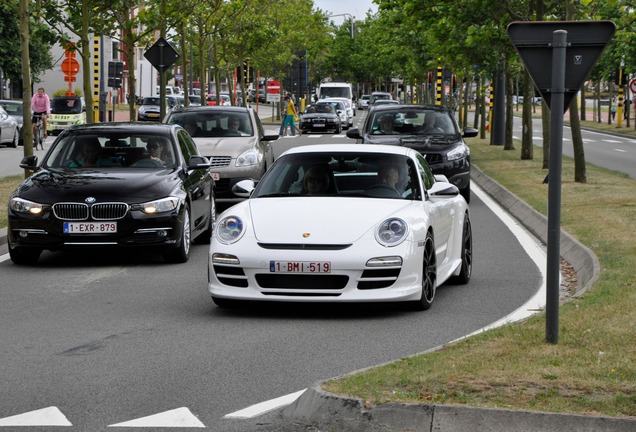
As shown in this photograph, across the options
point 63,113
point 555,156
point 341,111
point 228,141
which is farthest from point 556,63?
point 341,111

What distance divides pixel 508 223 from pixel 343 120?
54.5m

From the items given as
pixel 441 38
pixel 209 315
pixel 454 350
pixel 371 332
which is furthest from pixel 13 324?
pixel 441 38

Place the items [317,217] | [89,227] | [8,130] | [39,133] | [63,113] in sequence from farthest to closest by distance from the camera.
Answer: [63,113] → [8,130] → [39,133] → [89,227] → [317,217]

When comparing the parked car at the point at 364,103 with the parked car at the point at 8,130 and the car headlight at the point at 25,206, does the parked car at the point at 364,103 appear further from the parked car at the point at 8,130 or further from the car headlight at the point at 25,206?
the car headlight at the point at 25,206

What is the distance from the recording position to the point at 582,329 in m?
8.95

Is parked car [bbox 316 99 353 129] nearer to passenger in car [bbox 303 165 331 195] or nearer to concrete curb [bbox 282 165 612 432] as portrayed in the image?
passenger in car [bbox 303 165 331 195]

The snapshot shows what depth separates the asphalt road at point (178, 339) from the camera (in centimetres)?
711

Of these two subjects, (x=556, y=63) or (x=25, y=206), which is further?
(x=25, y=206)

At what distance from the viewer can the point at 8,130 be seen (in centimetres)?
4375

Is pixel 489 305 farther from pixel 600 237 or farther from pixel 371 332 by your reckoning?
pixel 600 237

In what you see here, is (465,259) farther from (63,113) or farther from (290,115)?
(290,115)

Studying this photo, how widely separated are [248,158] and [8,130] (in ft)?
79.0

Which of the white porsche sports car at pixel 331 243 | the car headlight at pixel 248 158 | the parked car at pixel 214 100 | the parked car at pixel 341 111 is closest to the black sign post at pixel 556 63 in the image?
the white porsche sports car at pixel 331 243

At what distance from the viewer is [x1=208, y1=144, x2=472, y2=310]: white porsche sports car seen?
1017 cm
